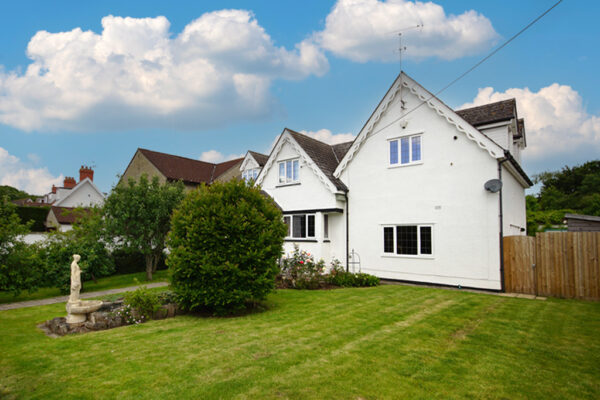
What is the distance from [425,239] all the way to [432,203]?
5.55 ft

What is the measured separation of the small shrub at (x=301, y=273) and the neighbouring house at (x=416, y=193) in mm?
2111

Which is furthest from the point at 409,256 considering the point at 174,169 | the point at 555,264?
the point at 174,169

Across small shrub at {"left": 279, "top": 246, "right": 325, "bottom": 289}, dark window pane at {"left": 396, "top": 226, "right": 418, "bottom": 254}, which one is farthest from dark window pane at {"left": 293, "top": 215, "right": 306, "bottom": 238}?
dark window pane at {"left": 396, "top": 226, "right": 418, "bottom": 254}

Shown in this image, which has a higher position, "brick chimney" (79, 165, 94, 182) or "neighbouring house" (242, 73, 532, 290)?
"brick chimney" (79, 165, 94, 182)

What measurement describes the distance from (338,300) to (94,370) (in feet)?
24.8

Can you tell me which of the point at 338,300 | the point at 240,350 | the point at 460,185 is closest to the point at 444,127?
the point at 460,185

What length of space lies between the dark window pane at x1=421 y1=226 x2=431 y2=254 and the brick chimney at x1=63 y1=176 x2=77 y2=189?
43532 millimetres

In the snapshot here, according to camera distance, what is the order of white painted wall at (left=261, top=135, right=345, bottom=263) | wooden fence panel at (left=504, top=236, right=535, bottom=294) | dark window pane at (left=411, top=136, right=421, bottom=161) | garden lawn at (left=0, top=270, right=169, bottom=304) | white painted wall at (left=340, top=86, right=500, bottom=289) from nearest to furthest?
wooden fence panel at (left=504, top=236, right=535, bottom=294) → white painted wall at (left=340, top=86, right=500, bottom=289) → garden lawn at (left=0, top=270, right=169, bottom=304) → dark window pane at (left=411, top=136, right=421, bottom=161) → white painted wall at (left=261, top=135, right=345, bottom=263)

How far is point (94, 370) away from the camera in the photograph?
5.32 m

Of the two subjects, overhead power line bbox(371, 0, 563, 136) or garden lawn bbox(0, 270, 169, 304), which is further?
garden lawn bbox(0, 270, 169, 304)

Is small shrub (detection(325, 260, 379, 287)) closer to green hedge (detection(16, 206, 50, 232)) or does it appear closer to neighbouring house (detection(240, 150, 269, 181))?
neighbouring house (detection(240, 150, 269, 181))

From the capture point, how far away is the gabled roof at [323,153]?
58.4 feet

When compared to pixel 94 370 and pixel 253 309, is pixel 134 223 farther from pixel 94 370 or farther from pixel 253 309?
pixel 94 370

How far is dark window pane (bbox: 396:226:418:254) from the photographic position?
49.5 feet
